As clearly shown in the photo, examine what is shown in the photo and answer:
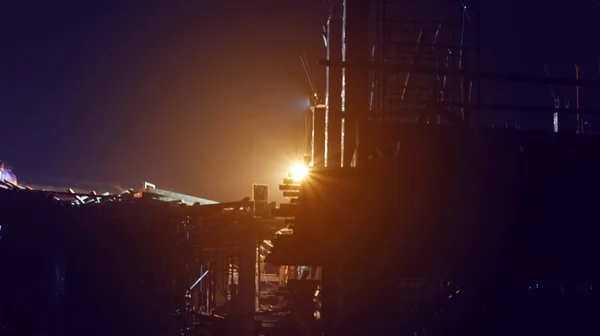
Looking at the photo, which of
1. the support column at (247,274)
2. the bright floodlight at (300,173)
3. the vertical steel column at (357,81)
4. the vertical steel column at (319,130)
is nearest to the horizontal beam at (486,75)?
the vertical steel column at (357,81)

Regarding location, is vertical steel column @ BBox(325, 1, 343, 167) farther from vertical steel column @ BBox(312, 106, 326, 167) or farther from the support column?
the support column

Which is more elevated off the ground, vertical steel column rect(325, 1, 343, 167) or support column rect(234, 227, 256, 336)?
vertical steel column rect(325, 1, 343, 167)

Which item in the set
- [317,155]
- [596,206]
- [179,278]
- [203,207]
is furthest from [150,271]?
[596,206]

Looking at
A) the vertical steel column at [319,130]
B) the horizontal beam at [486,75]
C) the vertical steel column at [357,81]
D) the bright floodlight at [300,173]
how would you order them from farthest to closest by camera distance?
the vertical steel column at [319,130] → the bright floodlight at [300,173] → the vertical steel column at [357,81] → the horizontal beam at [486,75]

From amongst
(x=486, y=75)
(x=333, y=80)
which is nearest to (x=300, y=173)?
(x=333, y=80)

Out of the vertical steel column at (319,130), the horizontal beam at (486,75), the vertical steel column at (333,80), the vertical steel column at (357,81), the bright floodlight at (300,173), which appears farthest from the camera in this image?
the vertical steel column at (319,130)

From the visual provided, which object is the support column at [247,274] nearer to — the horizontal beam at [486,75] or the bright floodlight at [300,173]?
the bright floodlight at [300,173]

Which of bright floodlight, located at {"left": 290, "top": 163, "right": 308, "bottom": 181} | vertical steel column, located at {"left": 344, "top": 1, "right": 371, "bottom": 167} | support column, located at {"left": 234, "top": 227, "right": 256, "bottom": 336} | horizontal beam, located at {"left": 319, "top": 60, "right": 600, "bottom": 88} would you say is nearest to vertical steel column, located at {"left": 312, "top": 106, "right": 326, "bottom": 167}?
bright floodlight, located at {"left": 290, "top": 163, "right": 308, "bottom": 181}

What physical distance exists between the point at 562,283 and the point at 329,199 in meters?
3.81

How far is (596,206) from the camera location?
359 inches

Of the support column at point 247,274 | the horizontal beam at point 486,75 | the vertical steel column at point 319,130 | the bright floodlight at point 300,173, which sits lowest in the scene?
the support column at point 247,274

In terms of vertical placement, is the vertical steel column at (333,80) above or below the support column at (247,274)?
above

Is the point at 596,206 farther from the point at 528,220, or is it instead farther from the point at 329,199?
the point at 329,199

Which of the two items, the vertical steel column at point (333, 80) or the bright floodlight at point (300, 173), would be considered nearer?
the bright floodlight at point (300, 173)
